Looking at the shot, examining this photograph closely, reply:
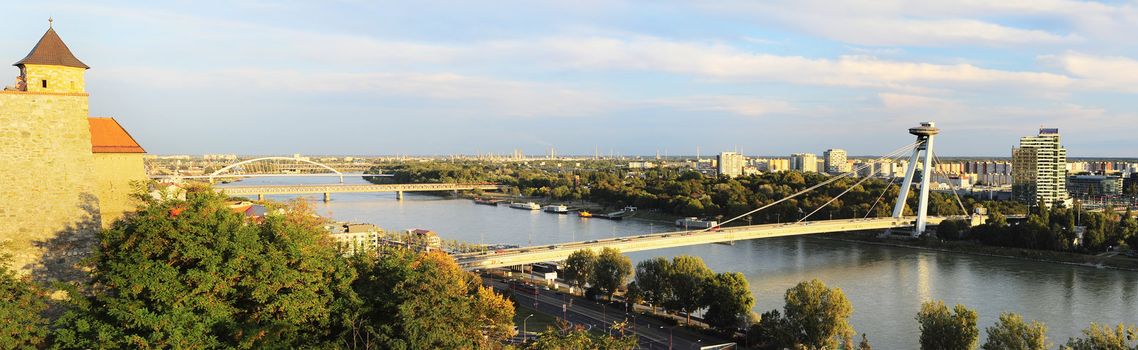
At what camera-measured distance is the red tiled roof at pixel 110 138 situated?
730 cm

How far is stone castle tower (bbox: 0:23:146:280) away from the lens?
19.3 feet

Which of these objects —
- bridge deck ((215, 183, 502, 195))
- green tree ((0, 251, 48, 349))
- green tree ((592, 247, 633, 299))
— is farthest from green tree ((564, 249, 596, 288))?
bridge deck ((215, 183, 502, 195))

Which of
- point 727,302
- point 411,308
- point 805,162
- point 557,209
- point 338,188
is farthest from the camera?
point 805,162

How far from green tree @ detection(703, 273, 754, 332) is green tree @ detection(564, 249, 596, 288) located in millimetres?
2536

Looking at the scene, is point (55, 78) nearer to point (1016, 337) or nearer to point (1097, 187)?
point (1016, 337)

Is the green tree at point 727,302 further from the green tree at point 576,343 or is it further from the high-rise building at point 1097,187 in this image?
the high-rise building at point 1097,187

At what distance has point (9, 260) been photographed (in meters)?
5.50

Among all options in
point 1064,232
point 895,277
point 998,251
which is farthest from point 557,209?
point 1064,232

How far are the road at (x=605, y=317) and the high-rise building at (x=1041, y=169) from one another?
25.8m

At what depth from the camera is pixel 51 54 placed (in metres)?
6.30

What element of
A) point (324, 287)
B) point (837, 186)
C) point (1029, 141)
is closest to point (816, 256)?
point (837, 186)

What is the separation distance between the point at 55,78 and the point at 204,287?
265cm

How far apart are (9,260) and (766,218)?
891 inches

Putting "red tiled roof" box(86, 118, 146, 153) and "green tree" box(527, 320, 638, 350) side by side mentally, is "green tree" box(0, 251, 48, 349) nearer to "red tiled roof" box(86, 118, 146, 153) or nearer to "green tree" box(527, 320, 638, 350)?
"red tiled roof" box(86, 118, 146, 153)
